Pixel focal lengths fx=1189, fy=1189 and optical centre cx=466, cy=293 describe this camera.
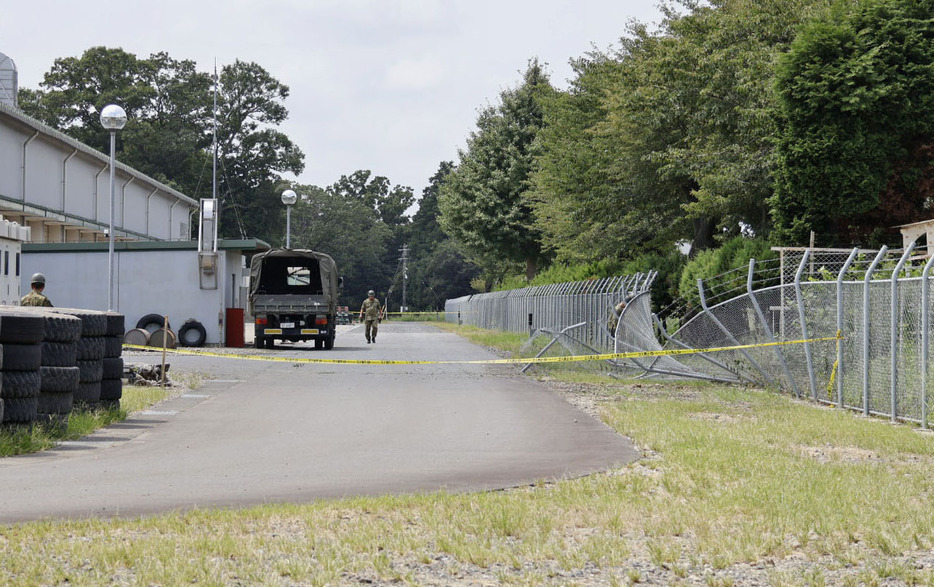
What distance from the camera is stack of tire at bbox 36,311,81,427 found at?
12.1m

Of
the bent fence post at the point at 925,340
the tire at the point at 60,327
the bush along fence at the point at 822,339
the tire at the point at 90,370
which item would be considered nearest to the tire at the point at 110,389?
the tire at the point at 90,370

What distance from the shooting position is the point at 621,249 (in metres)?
45.6

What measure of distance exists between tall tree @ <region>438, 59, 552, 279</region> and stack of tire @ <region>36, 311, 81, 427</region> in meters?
51.0

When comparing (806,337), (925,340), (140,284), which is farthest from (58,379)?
(140,284)

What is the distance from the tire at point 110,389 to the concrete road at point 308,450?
17.1 inches

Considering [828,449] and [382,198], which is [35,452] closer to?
[828,449]

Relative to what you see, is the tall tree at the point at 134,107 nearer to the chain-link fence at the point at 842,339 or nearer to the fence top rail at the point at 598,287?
the fence top rail at the point at 598,287

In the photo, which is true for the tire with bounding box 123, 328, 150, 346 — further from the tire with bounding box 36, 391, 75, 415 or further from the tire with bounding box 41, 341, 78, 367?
the tire with bounding box 36, 391, 75, 415

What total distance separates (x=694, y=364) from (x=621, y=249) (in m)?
24.6

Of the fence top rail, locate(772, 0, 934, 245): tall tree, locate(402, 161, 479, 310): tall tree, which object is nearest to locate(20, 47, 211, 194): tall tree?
locate(402, 161, 479, 310): tall tree

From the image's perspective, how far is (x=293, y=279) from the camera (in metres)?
37.8

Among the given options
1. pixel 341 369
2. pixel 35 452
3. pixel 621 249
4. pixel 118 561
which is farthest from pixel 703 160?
pixel 118 561

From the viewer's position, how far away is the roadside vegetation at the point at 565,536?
6312 millimetres

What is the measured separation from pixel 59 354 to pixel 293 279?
25.5 m
